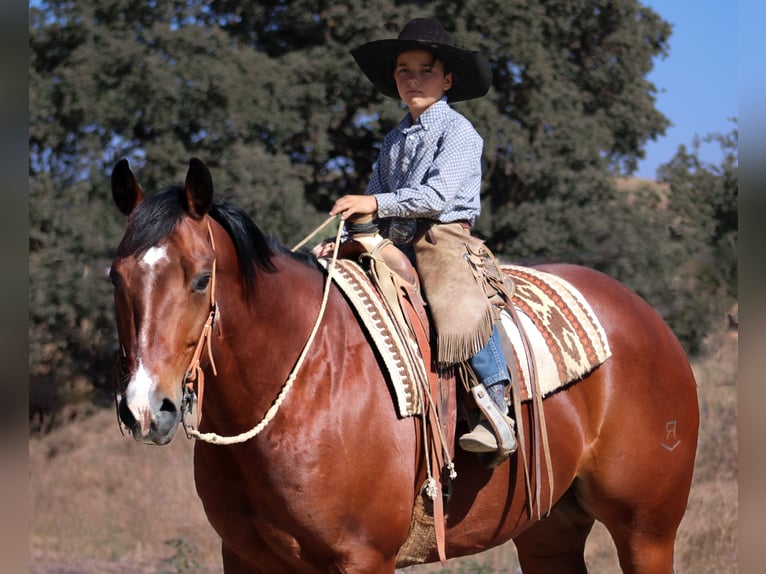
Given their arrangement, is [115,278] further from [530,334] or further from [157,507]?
[157,507]

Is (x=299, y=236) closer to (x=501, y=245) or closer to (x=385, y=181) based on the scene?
(x=501, y=245)

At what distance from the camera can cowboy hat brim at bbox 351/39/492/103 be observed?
13.2 ft

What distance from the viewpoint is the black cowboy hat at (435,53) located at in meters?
3.99

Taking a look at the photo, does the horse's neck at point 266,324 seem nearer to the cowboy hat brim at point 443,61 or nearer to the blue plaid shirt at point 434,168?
the blue plaid shirt at point 434,168

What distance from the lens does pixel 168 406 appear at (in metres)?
2.80

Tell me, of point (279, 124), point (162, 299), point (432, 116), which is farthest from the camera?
point (279, 124)

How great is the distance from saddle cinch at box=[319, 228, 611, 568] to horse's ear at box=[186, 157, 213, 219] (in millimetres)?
786

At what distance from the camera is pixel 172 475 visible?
9203 millimetres

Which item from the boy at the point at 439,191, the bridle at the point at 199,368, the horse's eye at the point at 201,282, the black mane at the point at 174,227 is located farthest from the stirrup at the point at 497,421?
the horse's eye at the point at 201,282

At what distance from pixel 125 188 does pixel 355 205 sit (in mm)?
917

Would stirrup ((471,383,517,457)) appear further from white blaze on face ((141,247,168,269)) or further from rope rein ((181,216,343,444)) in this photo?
white blaze on face ((141,247,168,269))

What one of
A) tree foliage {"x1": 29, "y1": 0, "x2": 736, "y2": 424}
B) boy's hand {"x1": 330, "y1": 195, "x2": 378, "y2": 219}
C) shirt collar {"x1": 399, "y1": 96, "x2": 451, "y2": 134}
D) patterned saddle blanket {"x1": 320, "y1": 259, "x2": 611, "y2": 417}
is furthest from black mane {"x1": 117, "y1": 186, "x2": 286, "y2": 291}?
tree foliage {"x1": 29, "y1": 0, "x2": 736, "y2": 424}

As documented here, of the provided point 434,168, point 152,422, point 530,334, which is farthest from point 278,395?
point 530,334
